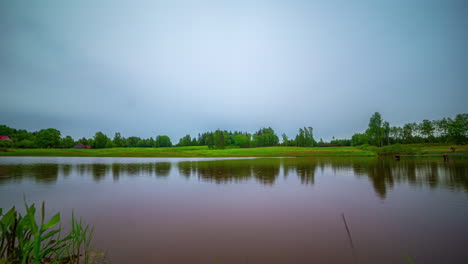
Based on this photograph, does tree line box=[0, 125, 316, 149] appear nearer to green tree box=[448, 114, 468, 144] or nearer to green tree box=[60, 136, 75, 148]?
green tree box=[60, 136, 75, 148]

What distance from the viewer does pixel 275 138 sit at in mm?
140000

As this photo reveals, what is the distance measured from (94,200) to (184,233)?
22.0 feet

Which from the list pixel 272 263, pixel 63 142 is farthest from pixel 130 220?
pixel 63 142

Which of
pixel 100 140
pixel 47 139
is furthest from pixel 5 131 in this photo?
pixel 100 140

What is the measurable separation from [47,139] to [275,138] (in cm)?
12370

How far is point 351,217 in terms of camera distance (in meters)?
7.15

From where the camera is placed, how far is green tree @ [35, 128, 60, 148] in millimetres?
81438

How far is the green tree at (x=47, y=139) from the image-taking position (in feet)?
267

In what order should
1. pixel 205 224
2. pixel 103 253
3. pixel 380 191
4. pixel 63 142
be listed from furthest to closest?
pixel 63 142, pixel 380 191, pixel 205 224, pixel 103 253

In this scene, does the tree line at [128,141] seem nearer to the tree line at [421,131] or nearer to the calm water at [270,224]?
the tree line at [421,131]

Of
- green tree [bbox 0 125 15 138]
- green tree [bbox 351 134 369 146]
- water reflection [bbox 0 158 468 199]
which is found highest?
green tree [bbox 0 125 15 138]

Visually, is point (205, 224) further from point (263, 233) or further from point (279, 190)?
point (279, 190)

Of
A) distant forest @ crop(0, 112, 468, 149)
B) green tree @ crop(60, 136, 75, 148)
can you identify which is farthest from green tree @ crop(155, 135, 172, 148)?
green tree @ crop(60, 136, 75, 148)

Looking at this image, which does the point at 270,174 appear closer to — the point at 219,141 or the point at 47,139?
the point at 219,141
